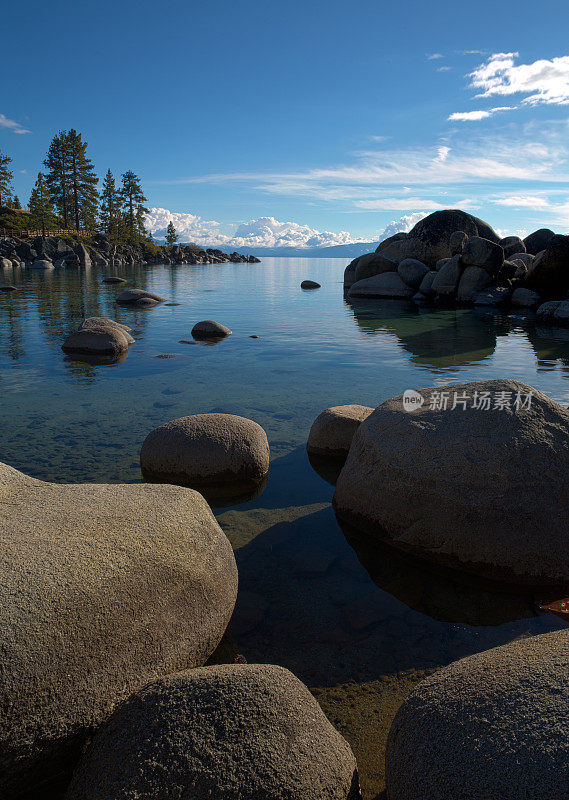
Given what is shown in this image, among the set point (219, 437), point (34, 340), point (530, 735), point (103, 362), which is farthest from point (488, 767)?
point (34, 340)

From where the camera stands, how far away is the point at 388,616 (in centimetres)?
399

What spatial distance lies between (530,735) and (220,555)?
209cm

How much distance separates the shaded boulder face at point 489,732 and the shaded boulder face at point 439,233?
3331 cm

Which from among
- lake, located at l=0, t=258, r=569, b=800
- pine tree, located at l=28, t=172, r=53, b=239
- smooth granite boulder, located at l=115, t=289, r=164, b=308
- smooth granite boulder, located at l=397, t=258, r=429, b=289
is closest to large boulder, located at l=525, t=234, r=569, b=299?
lake, located at l=0, t=258, r=569, b=800

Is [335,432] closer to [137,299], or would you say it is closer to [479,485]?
[479,485]

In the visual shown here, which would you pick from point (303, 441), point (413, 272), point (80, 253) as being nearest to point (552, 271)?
point (413, 272)

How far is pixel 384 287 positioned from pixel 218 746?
105 ft

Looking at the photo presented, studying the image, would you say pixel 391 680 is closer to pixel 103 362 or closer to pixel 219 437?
pixel 219 437

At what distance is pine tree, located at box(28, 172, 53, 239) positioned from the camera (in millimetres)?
69938

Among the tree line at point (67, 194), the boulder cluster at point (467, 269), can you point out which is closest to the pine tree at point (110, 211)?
the tree line at point (67, 194)

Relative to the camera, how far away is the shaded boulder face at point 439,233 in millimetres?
32875

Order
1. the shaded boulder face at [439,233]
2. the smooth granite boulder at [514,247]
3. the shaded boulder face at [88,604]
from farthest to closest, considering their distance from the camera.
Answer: the smooth granite boulder at [514,247], the shaded boulder face at [439,233], the shaded boulder face at [88,604]

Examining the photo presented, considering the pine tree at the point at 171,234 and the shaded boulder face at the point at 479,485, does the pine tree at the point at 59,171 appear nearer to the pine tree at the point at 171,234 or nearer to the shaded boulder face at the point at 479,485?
the pine tree at the point at 171,234

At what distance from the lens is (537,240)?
1483 inches
